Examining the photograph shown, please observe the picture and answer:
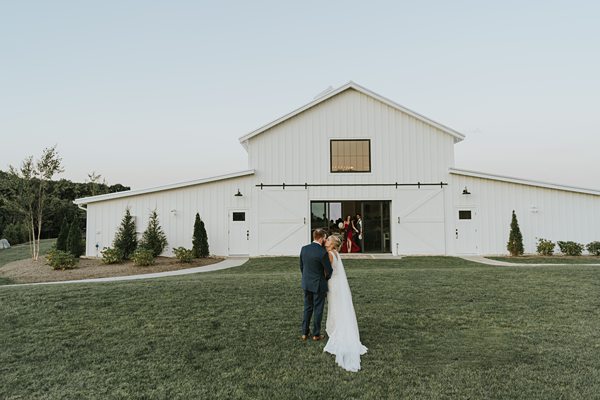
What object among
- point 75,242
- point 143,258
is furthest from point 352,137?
point 75,242

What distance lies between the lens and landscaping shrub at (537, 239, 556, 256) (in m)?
17.8

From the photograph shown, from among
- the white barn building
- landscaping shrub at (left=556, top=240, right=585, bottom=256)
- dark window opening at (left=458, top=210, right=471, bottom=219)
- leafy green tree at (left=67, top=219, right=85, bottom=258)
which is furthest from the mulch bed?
landscaping shrub at (left=556, top=240, right=585, bottom=256)

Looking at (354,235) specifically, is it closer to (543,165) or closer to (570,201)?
(570,201)

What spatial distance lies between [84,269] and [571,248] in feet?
64.6

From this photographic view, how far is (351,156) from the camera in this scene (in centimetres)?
1919

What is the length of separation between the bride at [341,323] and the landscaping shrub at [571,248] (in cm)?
1590

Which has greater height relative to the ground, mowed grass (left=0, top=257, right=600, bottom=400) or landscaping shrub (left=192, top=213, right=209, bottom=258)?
landscaping shrub (left=192, top=213, right=209, bottom=258)

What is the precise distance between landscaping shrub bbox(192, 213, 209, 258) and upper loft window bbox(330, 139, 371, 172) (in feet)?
21.2

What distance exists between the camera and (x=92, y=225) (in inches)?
732

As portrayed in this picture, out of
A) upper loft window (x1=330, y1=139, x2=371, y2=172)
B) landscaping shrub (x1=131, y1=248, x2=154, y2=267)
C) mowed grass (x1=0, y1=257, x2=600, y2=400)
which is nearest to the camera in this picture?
mowed grass (x1=0, y1=257, x2=600, y2=400)

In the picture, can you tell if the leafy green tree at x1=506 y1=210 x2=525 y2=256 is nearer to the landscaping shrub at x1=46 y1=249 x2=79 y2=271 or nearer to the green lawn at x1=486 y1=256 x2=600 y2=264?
the green lawn at x1=486 y1=256 x2=600 y2=264

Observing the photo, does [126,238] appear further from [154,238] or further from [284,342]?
[284,342]

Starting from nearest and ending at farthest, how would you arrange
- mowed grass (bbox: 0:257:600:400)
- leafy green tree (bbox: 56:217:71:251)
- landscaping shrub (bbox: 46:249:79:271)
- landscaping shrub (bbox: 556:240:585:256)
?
mowed grass (bbox: 0:257:600:400) < landscaping shrub (bbox: 46:249:79:271) < landscaping shrub (bbox: 556:240:585:256) < leafy green tree (bbox: 56:217:71:251)

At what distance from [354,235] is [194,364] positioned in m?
14.6
